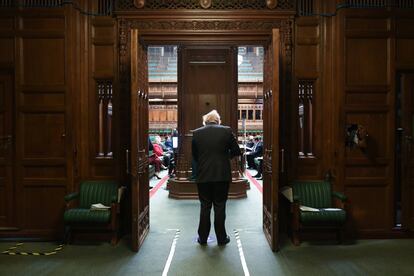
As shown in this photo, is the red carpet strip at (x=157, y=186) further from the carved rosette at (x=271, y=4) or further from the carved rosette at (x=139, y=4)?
the carved rosette at (x=271, y=4)

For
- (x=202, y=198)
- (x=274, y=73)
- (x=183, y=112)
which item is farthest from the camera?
(x=183, y=112)

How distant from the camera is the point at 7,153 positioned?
5230mm

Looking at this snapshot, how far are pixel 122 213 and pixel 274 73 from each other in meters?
2.60

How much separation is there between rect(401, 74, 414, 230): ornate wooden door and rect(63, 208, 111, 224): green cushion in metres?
3.68

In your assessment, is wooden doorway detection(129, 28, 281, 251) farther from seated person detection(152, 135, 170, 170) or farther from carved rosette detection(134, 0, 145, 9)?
seated person detection(152, 135, 170, 170)

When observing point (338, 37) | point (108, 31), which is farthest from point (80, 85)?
point (338, 37)

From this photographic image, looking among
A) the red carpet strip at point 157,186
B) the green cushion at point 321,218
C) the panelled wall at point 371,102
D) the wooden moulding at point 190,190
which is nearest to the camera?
the green cushion at point 321,218

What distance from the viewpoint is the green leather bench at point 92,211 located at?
4.78 metres

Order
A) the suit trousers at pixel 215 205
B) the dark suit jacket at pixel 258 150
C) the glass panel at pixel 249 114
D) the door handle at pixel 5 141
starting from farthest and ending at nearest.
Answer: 1. the glass panel at pixel 249 114
2. the dark suit jacket at pixel 258 150
3. the door handle at pixel 5 141
4. the suit trousers at pixel 215 205

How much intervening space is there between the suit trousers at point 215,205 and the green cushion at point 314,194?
92cm

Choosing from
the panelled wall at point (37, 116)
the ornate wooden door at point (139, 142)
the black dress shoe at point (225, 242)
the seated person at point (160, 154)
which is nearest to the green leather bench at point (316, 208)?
the black dress shoe at point (225, 242)

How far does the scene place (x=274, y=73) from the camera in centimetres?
466

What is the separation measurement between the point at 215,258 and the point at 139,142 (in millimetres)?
1635

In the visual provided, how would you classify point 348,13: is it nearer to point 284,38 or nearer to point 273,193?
point 284,38
